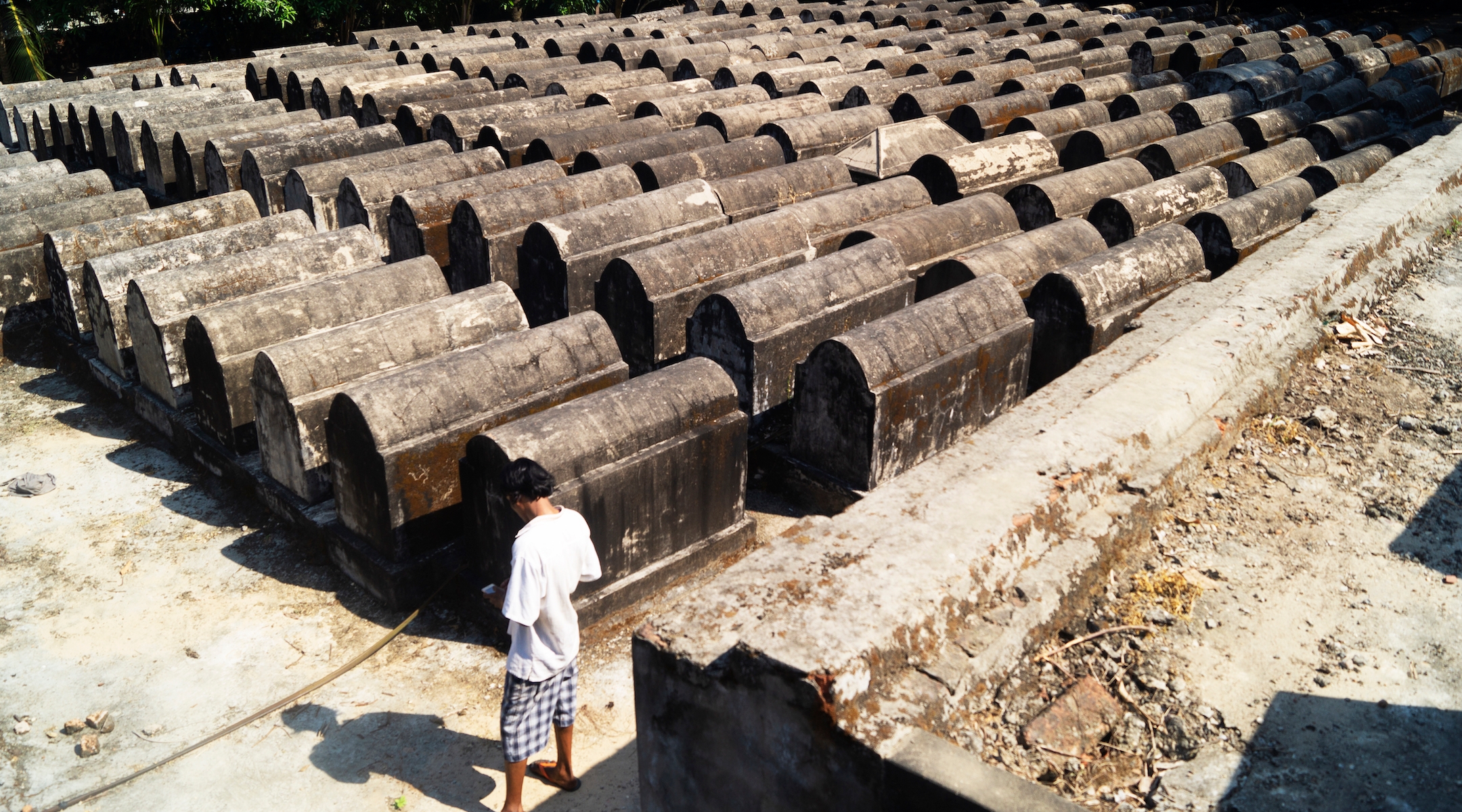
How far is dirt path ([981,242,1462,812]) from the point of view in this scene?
3146 millimetres

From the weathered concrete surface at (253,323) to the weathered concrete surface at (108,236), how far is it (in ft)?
6.22

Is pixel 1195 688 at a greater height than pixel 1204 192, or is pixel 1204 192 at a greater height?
pixel 1204 192

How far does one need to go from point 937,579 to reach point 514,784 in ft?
6.24

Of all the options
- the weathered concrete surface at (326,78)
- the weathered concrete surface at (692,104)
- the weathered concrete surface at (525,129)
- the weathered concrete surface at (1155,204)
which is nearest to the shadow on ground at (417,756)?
the weathered concrete surface at (1155,204)

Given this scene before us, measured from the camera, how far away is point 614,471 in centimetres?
511

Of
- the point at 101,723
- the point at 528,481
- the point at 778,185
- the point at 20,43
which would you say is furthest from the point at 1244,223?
the point at 20,43

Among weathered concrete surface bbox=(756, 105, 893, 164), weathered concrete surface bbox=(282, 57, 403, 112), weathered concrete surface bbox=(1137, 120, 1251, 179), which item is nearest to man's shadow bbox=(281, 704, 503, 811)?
weathered concrete surface bbox=(756, 105, 893, 164)

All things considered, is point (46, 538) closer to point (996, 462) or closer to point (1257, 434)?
point (996, 462)

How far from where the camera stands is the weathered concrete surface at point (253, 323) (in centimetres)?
621

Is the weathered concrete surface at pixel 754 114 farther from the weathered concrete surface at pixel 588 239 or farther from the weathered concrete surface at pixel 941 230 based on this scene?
the weathered concrete surface at pixel 941 230

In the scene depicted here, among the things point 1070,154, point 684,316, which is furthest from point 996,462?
point 1070,154

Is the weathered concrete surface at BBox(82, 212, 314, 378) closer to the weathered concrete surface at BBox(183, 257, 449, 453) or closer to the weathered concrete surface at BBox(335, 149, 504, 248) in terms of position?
the weathered concrete surface at BBox(335, 149, 504, 248)

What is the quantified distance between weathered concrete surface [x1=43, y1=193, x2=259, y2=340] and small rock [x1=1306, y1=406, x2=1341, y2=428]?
7771 mm

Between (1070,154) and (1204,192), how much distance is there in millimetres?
1924
